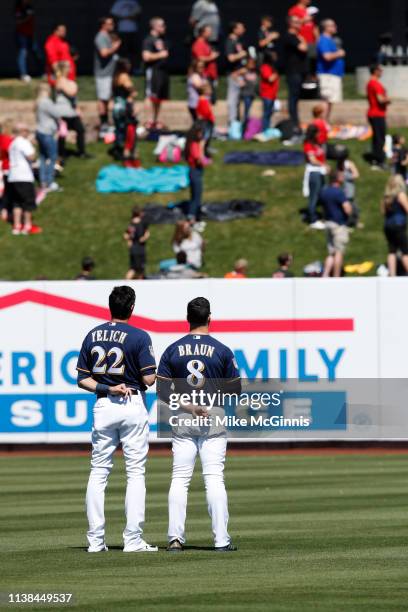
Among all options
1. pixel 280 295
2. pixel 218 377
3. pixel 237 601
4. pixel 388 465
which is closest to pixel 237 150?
pixel 280 295

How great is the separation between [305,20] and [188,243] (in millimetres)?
8795

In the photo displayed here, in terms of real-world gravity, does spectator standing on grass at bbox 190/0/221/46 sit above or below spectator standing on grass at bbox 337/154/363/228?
above

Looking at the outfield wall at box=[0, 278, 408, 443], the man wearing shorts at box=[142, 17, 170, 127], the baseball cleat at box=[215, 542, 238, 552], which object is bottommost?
the outfield wall at box=[0, 278, 408, 443]

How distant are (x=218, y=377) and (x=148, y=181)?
20.0 metres

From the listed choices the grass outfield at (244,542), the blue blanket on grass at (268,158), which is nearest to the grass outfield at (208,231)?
the blue blanket on grass at (268,158)

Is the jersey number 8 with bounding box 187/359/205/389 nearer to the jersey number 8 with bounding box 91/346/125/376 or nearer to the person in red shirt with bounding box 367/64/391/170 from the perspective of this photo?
the jersey number 8 with bounding box 91/346/125/376

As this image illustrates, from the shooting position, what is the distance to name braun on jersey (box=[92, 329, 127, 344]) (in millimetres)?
12406

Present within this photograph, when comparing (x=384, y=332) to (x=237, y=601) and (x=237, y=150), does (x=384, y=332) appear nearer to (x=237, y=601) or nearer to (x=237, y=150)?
(x=237, y=150)

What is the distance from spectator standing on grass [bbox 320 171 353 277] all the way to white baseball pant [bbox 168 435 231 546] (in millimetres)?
15302

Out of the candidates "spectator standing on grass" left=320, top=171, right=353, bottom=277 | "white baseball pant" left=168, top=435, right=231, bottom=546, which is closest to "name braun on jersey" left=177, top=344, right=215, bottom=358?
"white baseball pant" left=168, top=435, right=231, bottom=546

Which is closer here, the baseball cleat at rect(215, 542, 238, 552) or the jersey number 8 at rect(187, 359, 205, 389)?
the jersey number 8 at rect(187, 359, 205, 389)

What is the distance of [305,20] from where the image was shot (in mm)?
34781

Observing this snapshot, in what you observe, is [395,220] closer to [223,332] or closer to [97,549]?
[223,332]

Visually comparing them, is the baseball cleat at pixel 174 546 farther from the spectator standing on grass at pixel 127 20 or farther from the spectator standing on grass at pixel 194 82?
the spectator standing on grass at pixel 127 20
